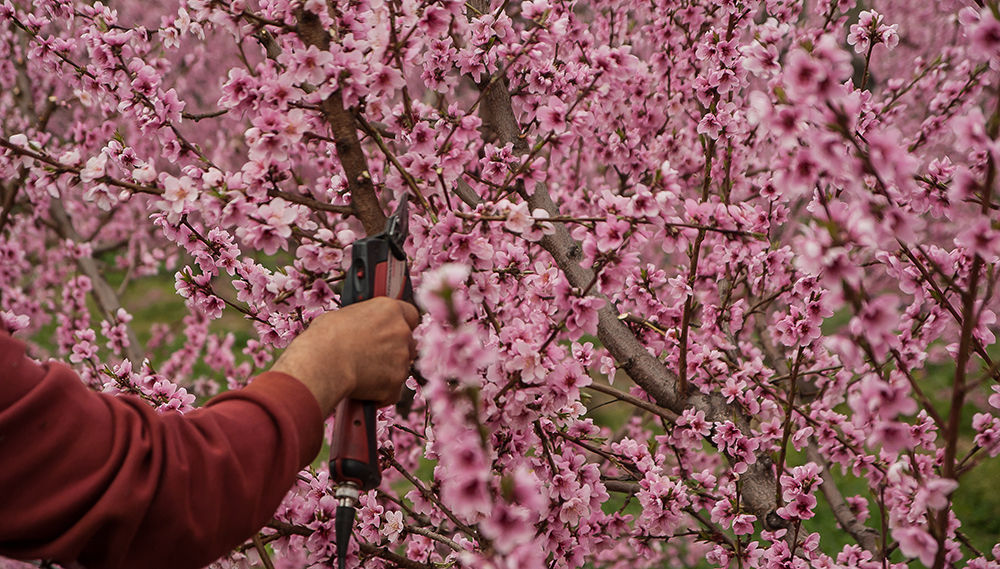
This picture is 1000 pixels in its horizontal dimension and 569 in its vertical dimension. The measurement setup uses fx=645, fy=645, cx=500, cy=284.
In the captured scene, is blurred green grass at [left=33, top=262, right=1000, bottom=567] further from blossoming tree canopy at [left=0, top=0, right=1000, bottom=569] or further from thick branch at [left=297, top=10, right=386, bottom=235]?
thick branch at [left=297, top=10, right=386, bottom=235]

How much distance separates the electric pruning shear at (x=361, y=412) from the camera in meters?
1.84

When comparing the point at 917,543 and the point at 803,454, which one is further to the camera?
the point at 803,454

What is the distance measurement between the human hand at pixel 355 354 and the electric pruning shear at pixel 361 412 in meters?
0.08

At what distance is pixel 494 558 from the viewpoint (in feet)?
4.15

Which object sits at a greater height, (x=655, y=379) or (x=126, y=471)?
(x=655, y=379)

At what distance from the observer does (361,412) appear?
6.05ft

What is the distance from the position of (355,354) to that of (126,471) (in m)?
0.57

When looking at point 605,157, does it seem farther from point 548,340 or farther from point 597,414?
point 597,414

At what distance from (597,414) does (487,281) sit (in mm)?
7492

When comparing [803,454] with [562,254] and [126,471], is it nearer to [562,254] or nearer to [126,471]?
[562,254]

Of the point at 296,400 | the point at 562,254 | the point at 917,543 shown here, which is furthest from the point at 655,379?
the point at 296,400

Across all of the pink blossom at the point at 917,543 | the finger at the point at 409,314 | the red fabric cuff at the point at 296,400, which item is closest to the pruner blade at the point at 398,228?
the finger at the point at 409,314

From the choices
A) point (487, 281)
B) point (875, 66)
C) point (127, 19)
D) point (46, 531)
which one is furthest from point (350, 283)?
point (127, 19)

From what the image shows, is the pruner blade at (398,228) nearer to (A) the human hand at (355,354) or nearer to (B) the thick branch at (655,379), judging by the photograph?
(A) the human hand at (355,354)
